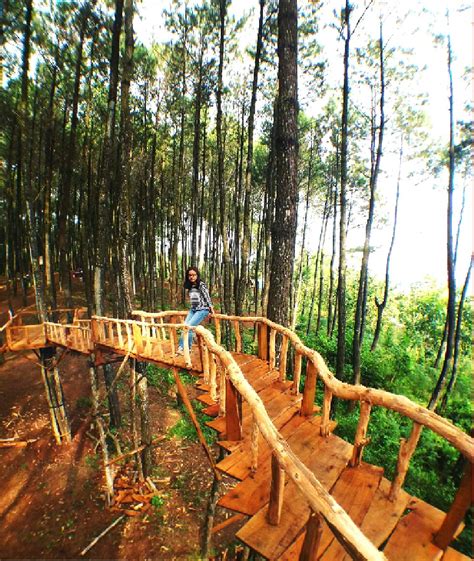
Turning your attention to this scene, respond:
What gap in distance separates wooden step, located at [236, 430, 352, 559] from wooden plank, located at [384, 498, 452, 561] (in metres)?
0.57

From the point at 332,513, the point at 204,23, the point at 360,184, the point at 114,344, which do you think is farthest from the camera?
the point at 360,184

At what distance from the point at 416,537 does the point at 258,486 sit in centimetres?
124

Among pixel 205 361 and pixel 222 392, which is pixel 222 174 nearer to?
pixel 205 361

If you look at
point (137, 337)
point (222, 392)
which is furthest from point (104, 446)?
point (222, 392)

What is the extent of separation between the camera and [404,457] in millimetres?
2230

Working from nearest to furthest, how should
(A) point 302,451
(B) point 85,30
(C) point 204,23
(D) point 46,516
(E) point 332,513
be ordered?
(E) point 332,513 < (A) point 302,451 < (D) point 46,516 < (B) point 85,30 < (C) point 204,23

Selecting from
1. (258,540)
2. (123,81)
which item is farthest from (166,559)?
(123,81)

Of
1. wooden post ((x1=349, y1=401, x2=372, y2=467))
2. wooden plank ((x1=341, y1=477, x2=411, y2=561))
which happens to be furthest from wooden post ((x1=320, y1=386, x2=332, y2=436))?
wooden plank ((x1=341, y1=477, x2=411, y2=561))

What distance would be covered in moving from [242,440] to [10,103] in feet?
46.5

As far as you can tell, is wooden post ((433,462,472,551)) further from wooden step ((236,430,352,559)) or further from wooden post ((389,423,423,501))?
wooden step ((236,430,352,559))

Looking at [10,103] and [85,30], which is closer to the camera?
[85,30]

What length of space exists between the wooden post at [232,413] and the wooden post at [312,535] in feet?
4.56

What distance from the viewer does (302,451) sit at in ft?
9.48

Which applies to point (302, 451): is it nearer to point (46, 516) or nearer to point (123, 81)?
point (123, 81)
